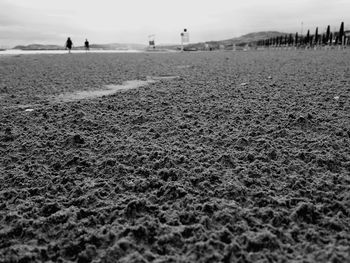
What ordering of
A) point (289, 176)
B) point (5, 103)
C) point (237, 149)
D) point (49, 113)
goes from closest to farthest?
point (289, 176) < point (237, 149) < point (49, 113) < point (5, 103)

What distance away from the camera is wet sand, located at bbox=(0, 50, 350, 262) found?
55.0 inches

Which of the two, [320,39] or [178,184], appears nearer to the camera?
[178,184]

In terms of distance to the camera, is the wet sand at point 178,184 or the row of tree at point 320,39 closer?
the wet sand at point 178,184

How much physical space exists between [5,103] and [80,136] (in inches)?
86.6

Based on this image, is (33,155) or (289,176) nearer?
(289,176)

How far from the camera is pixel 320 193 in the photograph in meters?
1.76

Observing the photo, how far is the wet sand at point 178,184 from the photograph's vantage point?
1.40 m

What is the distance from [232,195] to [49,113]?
2591mm

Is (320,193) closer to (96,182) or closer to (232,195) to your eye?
(232,195)

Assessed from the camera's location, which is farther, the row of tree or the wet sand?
the row of tree

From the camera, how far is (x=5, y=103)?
14.3ft

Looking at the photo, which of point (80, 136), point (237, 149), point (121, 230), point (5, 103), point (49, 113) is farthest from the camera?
point (5, 103)

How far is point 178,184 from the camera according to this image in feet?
6.34

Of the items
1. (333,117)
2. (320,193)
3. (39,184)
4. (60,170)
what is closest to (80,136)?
(60,170)
